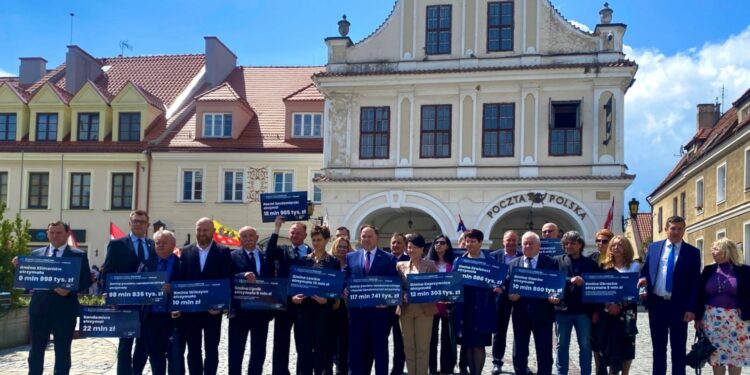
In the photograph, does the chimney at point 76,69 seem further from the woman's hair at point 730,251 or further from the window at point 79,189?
the woman's hair at point 730,251

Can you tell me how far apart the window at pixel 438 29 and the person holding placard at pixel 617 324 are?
1511 cm

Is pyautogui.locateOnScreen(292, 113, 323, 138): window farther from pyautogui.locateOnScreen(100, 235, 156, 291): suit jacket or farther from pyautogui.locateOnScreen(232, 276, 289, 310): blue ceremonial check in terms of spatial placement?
pyautogui.locateOnScreen(232, 276, 289, 310): blue ceremonial check

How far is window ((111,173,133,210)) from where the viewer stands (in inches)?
1207

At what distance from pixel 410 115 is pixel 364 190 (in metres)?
2.73

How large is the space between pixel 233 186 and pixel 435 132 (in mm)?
10024

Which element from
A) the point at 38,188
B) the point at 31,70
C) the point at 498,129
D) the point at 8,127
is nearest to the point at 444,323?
the point at 498,129

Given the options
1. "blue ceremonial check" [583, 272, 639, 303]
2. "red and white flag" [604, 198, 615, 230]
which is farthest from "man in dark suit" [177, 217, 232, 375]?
"red and white flag" [604, 198, 615, 230]

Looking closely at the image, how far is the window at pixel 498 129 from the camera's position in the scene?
2320 centimetres

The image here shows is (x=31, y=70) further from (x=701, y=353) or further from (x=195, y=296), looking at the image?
(x=701, y=353)

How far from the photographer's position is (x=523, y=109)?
23.0 metres

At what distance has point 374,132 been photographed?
23.9 meters

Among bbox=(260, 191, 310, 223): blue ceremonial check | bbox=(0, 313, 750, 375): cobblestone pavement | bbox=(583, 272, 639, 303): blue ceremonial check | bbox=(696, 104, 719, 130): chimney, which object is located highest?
bbox=(696, 104, 719, 130): chimney

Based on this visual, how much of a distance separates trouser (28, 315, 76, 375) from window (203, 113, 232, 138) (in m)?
22.1

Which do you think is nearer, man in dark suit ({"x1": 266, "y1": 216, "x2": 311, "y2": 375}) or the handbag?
the handbag
